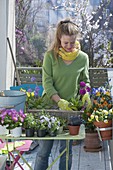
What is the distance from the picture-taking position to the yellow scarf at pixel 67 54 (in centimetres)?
316

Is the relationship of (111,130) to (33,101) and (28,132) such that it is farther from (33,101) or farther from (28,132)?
(33,101)

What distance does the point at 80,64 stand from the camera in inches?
131

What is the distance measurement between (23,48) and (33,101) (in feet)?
9.13

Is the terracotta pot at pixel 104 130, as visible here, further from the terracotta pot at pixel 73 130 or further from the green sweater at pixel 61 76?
the green sweater at pixel 61 76

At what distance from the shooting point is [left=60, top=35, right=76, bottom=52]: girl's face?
10.3ft

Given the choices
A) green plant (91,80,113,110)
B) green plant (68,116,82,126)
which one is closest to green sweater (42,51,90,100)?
green plant (91,80,113,110)

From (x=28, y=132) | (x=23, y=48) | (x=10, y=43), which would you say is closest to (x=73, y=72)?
(x=28, y=132)

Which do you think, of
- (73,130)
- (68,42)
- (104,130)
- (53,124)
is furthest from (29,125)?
(68,42)

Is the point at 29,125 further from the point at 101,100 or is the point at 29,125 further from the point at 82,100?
the point at 101,100

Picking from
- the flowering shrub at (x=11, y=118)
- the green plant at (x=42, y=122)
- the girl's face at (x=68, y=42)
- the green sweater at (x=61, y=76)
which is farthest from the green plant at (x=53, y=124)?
the girl's face at (x=68, y=42)

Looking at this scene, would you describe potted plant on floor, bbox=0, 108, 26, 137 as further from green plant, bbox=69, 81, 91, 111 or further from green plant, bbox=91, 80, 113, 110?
green plant, bbox=91, 80, 113, 110

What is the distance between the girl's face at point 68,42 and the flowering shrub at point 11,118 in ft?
2.93

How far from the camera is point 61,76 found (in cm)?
323

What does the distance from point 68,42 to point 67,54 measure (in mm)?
97
